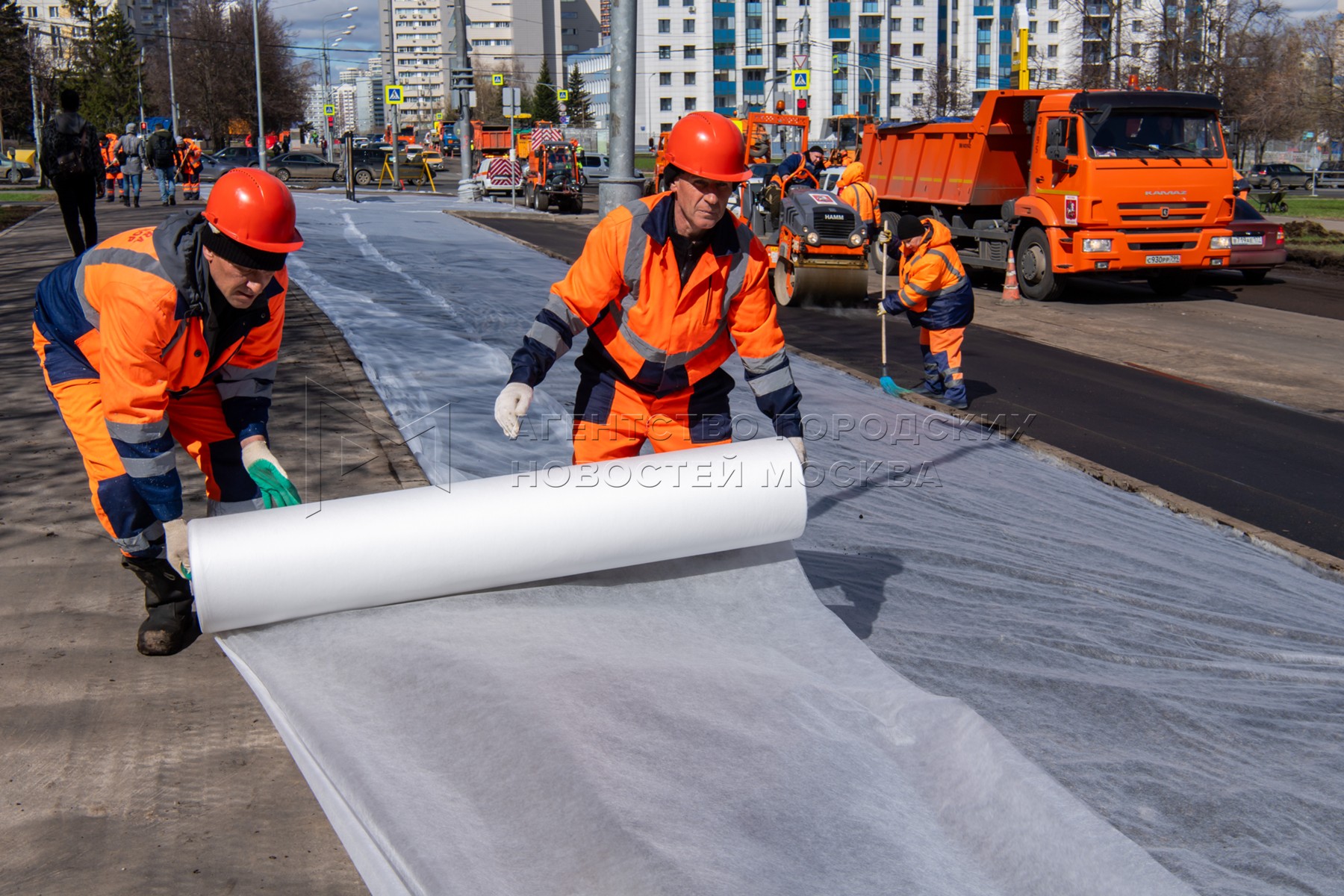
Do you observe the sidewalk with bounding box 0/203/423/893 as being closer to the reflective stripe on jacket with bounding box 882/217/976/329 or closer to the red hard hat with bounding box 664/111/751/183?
the red hard hat with bounding box 664/111/751/183

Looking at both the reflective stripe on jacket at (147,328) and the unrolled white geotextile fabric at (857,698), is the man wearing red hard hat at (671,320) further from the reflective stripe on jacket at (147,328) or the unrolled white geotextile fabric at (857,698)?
the reflective stripe on jacket at (147,328)

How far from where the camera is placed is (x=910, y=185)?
19.4 m

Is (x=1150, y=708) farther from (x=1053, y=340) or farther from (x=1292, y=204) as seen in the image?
(x=1292, y=204)

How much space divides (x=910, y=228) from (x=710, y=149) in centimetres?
585

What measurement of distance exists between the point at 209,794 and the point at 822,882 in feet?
5.54

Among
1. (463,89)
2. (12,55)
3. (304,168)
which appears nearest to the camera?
(463,89)

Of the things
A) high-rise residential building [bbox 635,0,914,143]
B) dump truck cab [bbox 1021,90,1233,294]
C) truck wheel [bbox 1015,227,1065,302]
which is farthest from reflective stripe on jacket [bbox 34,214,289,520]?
high-rise residential building [bbox 635,0,914,143]

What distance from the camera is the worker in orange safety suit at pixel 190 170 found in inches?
1044

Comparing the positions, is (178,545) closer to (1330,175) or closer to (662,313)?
(662,313)

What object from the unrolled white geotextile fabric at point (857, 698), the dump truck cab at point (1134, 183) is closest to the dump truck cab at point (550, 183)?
the dump truck cab at point (1134, 183)

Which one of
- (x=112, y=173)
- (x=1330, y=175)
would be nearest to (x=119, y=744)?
(x=112, y=173)

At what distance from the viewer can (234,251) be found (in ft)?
10.8

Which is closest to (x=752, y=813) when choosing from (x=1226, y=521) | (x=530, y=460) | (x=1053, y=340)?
(x=530, y=460)

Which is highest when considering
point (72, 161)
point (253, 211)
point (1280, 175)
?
point (1280, 175)
